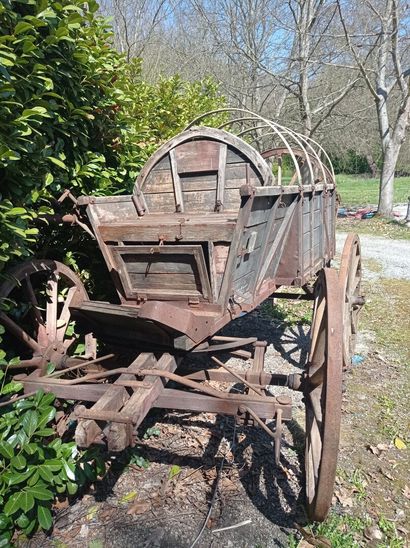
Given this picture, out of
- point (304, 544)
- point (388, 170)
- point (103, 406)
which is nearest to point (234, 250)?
point (103, 406)

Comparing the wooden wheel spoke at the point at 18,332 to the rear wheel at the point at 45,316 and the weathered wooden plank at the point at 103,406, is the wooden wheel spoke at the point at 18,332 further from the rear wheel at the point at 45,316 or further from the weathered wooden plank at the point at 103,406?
the weathered wooden plank at the point at 103,406

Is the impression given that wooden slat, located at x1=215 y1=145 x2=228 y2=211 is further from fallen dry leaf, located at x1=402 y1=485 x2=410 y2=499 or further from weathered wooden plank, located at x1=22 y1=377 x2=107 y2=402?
fallen dry leaf, located at x1=402 y1=485 x2=410 y2=499

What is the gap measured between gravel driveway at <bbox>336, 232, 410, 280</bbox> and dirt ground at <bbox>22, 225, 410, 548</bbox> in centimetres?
464

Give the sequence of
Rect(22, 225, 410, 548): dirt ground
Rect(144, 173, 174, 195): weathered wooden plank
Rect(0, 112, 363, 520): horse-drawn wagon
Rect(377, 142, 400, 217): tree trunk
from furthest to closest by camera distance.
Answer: Rect(377, 142, 400, 217): tree trunk → Rect(144, 173, 174, 195): weathered wooden plank → Rect(22, 225, 410, 548): dirt ground → Rect(0, 112, 363, 520): horse-drawn wagon

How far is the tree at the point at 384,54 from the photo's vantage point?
11312mm

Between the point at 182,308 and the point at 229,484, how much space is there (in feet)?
3.75

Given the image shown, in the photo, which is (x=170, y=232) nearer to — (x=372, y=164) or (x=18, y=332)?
(x=18, y=332)

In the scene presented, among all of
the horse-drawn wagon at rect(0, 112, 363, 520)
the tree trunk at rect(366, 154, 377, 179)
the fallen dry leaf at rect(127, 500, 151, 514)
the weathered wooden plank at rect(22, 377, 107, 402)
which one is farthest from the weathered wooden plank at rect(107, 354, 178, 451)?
the tree trunk at rect(366, 154, 377, 179)

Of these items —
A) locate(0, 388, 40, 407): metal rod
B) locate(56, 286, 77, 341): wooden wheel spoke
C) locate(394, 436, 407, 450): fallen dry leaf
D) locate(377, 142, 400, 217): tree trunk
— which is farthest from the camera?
locate(377, 142, 400, 217): tree trunk

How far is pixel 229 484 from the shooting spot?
2604 mm

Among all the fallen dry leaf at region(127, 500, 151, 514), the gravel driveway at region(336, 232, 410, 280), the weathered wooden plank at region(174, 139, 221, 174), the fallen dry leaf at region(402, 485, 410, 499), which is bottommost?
the fallen dry leaf at region(127, 500, 151, 514)

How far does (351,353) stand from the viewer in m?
4.23

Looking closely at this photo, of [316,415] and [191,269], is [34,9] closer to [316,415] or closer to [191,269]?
[191,269]

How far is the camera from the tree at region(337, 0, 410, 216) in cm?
1131
